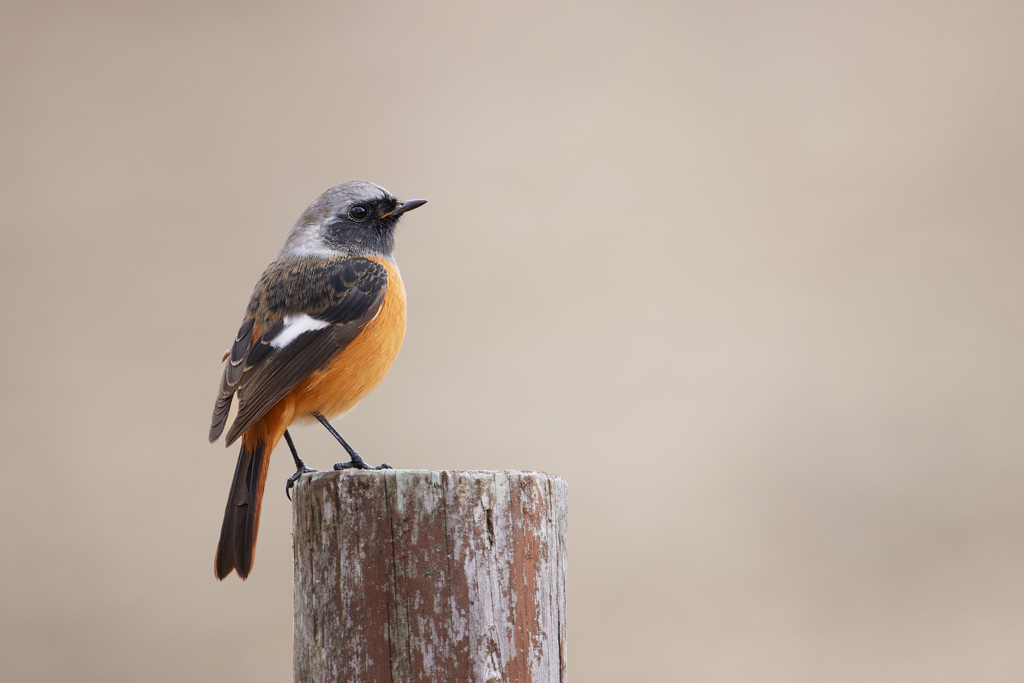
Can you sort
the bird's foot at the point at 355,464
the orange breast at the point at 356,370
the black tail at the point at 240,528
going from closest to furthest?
the black tail at the point at 240,528, the bird's foot at the point at 355,464, the orange breast at the point at 356,370

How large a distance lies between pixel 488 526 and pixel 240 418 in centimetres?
141

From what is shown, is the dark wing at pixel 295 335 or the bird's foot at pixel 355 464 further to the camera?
the dark wing at pixel 295 335

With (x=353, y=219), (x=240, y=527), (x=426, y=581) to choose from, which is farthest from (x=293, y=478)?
(x=353, y=219)

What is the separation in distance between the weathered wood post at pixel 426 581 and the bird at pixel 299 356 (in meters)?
0.69

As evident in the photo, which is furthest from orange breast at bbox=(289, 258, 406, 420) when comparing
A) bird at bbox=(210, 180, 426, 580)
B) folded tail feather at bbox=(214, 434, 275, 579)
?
folded tail feather at bbox=(214, 434, 275, 579)

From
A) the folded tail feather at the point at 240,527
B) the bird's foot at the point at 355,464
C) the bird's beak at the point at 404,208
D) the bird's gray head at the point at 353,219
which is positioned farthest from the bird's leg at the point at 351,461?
the bird's beak at the point at 404,208

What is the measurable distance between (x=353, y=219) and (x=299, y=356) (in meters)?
1.26

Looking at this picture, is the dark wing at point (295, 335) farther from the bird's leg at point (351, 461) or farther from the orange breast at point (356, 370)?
the bird's leg at point (351, 461)

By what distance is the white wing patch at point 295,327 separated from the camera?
137 inches

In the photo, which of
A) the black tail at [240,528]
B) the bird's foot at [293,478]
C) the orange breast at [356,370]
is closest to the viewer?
the black tail at [240,528]

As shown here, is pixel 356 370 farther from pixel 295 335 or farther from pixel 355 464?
pixel 355 464

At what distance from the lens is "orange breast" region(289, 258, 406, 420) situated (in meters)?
3.51

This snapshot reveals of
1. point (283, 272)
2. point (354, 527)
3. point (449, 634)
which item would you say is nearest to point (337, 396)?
point (283, 272)

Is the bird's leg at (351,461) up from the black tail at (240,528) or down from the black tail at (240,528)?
up
